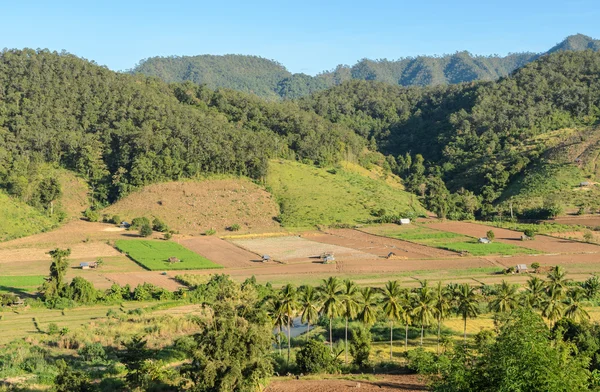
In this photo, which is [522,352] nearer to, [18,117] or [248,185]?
[248,185]

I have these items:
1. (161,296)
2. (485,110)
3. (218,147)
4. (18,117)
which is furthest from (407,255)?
(485,110)

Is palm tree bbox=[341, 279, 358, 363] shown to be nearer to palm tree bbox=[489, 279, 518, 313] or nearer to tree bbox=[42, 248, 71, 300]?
palm tree bbox=[489, 279, 518, 313]

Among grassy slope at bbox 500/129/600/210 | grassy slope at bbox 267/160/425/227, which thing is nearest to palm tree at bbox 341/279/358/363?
grassy slope at bbox 267/160/425/227

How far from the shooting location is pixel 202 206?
123 meters

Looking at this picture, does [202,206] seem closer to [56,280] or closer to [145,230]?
[145,230]

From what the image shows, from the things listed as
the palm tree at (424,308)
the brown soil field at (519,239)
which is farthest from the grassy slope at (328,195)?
the palm tree at (424,308)

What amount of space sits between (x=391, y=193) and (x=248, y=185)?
3459 centimetres

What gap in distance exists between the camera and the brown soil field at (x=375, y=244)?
92938 millimetres

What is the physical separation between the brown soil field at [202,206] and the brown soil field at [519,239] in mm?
33994

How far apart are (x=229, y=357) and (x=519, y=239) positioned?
261 ft

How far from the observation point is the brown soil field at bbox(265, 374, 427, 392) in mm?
37906

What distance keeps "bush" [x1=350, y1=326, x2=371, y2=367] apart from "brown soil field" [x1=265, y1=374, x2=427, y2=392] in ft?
12.4

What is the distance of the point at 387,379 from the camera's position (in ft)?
133

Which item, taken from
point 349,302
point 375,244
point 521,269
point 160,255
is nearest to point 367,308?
point 349,302
